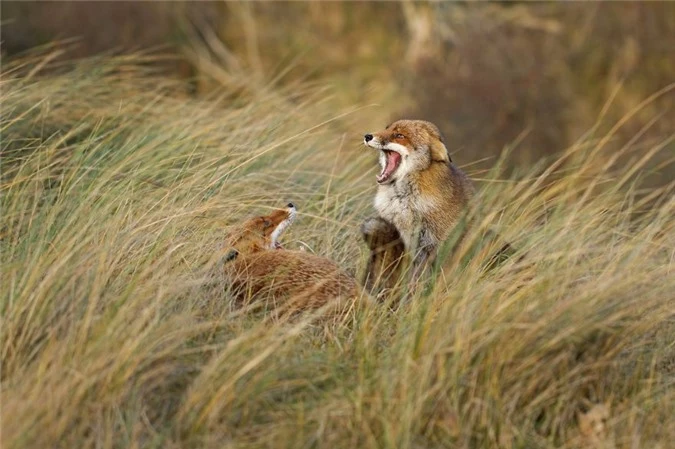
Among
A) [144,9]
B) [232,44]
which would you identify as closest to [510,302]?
[144,9]

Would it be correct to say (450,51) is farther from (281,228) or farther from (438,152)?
(281,228)

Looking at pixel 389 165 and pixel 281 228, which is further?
pixel 389 165

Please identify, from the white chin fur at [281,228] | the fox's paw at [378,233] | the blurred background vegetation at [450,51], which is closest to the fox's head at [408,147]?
the fox's paw at [378,233]

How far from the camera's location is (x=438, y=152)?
5504 millimetres

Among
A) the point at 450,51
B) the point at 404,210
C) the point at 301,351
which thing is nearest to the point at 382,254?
the point at 404,210

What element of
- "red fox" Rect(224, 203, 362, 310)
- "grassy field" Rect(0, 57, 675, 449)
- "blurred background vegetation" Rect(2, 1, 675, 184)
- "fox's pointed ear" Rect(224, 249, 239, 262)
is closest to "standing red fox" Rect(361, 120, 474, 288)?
"grassy field" Rect(0, 57, 675, 449)

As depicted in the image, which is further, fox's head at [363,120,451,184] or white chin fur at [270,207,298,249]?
fox's head at [363,120,451,184]

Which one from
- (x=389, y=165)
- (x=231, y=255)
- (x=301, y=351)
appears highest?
(x=389, y=165)

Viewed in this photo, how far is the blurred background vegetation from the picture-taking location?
15.0 metres

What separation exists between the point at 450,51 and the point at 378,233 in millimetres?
12761

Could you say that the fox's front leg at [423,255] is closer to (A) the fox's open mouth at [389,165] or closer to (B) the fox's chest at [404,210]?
(B) the fox's chest at [404,210]

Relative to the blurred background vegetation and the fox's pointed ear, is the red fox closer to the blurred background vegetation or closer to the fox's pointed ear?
the fox's pointed ear

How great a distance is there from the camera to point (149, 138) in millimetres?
6512

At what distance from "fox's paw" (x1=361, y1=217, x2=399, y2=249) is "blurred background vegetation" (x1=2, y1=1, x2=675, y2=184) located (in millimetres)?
6855
